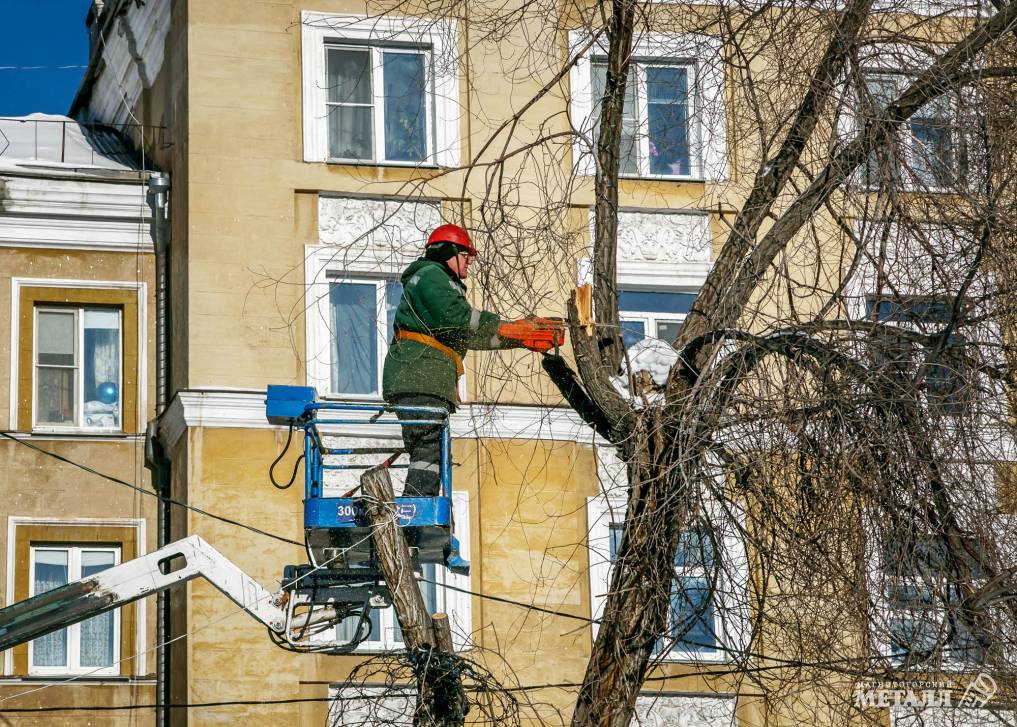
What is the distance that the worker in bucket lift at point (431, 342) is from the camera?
11703 millimetres

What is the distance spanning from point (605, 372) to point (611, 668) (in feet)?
5.97

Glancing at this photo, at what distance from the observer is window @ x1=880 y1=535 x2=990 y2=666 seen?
971cm

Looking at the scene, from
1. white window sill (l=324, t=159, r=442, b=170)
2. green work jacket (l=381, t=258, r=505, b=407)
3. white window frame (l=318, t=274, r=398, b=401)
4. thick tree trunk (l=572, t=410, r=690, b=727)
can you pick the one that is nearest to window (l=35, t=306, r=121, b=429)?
white window frame (l=318, t=274, r=398, b=401)

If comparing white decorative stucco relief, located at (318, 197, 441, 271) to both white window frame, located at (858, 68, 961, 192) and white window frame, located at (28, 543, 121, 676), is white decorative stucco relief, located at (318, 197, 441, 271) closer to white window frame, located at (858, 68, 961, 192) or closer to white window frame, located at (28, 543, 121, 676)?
white window frame, located at (28, 543, 121, 676)

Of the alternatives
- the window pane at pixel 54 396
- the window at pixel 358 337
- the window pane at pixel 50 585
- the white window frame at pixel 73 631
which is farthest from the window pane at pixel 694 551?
the window pane at pixel 54 396

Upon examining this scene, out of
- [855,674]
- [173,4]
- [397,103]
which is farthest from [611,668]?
[173,4]

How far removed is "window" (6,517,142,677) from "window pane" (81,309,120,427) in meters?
1.24

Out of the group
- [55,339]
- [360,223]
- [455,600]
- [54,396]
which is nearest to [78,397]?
[54,396]

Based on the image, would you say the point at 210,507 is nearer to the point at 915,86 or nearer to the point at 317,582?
the point at 317,582

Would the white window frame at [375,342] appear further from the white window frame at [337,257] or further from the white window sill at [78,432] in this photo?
the white window sill at [78,432]

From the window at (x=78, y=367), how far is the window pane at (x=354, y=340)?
286cm

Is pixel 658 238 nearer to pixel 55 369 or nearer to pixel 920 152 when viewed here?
pixel 55 369

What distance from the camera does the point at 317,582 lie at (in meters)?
12.0

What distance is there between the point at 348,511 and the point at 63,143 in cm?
1078
